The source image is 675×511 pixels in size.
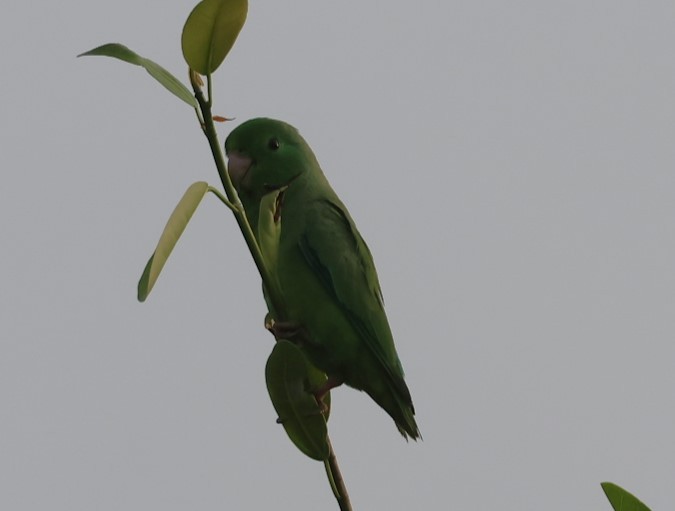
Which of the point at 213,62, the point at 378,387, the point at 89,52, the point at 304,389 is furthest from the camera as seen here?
the point at 378,387

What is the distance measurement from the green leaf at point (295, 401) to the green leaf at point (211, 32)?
1.75 ft

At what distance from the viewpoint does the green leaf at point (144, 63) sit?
5.07 feet

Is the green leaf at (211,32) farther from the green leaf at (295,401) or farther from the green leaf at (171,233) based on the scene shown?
the green leaf at (295,401)

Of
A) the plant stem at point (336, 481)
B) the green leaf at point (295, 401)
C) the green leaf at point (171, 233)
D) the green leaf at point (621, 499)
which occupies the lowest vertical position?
the green leaf at point (621, 499)

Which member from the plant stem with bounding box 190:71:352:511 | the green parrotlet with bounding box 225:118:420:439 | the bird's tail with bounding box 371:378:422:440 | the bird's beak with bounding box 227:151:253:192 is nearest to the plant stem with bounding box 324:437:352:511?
the plant stem with bounding box 190:71:352:511

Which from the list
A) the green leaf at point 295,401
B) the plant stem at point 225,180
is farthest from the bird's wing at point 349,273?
the plant stem at point 225,180

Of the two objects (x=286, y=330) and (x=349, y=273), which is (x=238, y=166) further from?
(x=286, y=330)

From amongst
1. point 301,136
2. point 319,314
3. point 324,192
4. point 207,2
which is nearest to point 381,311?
point 319,314

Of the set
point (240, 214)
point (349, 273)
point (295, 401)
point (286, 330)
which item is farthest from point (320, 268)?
point (240, 214)

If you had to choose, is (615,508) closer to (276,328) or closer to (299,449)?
(299,449)

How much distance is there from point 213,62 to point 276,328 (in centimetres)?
68

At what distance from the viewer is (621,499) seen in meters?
1.61

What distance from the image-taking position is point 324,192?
8.49 ft

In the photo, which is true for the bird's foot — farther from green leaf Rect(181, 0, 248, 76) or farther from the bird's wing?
green leaf Rect(181, 0, 248, 76)
